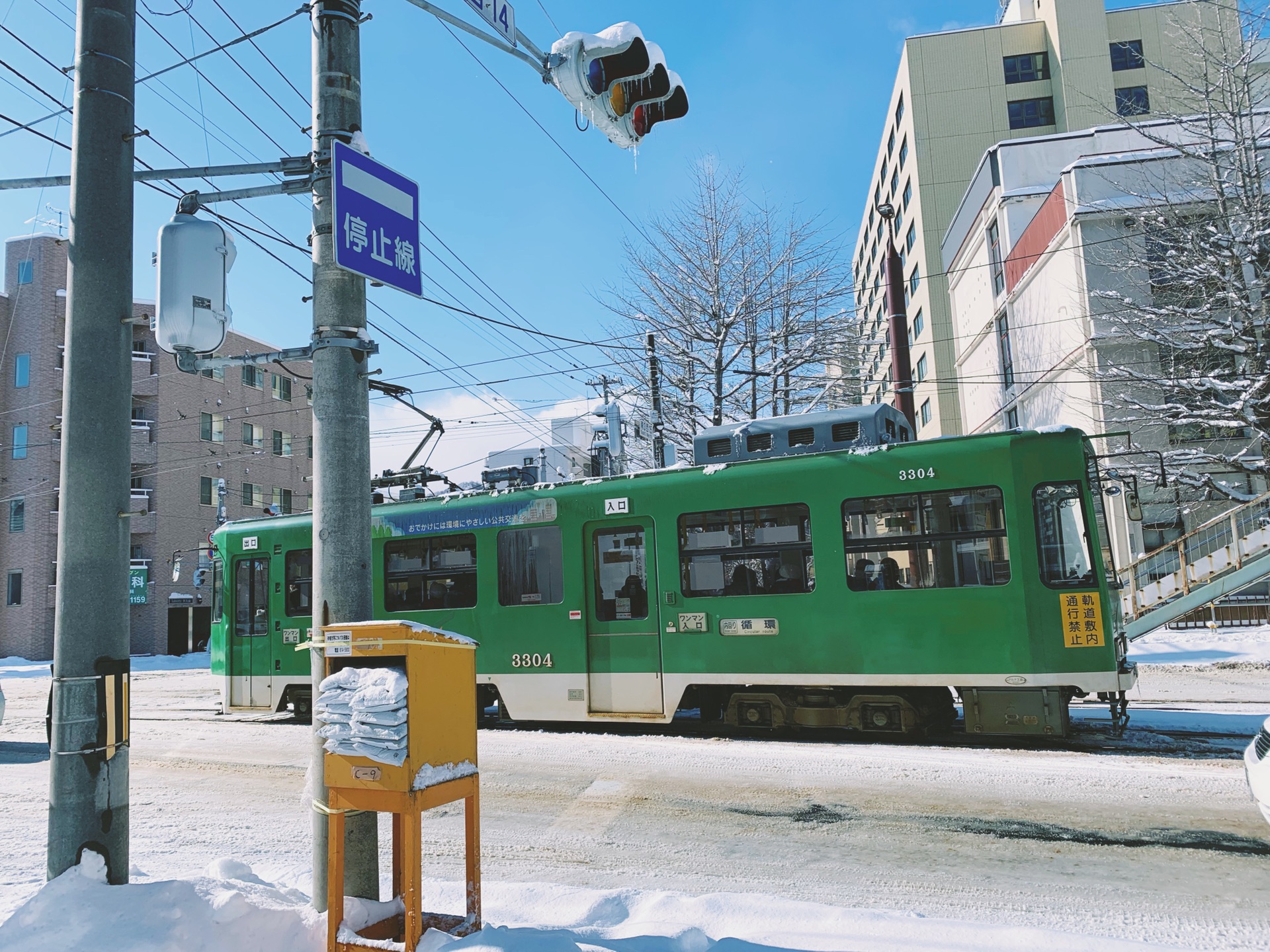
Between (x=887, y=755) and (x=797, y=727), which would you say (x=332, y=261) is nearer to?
(x=887, y=755)

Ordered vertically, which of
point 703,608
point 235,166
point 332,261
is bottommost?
point 703,608

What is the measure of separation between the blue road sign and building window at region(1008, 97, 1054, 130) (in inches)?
1788

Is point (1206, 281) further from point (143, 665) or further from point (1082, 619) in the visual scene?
point (143, 665)

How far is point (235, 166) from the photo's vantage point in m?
4.88

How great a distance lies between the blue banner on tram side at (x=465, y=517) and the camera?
11.6m

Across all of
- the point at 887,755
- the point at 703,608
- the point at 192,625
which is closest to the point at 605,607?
the point at 703,608

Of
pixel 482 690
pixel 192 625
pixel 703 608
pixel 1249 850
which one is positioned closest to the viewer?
pixel 1249 850

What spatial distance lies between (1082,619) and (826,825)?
3877 mm

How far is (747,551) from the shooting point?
10477 millimetres

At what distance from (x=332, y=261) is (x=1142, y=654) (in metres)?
20.0

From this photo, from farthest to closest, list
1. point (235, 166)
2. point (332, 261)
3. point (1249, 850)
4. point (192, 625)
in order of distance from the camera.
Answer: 1. point (192, 625)
2. point (1249, 850)
3. point (235, 166)
4. point (332, 261)

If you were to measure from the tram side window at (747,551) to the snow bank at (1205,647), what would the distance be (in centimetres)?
1227

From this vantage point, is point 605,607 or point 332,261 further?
point 605,607

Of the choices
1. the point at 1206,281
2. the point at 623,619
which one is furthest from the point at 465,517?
the point at 1206,281
